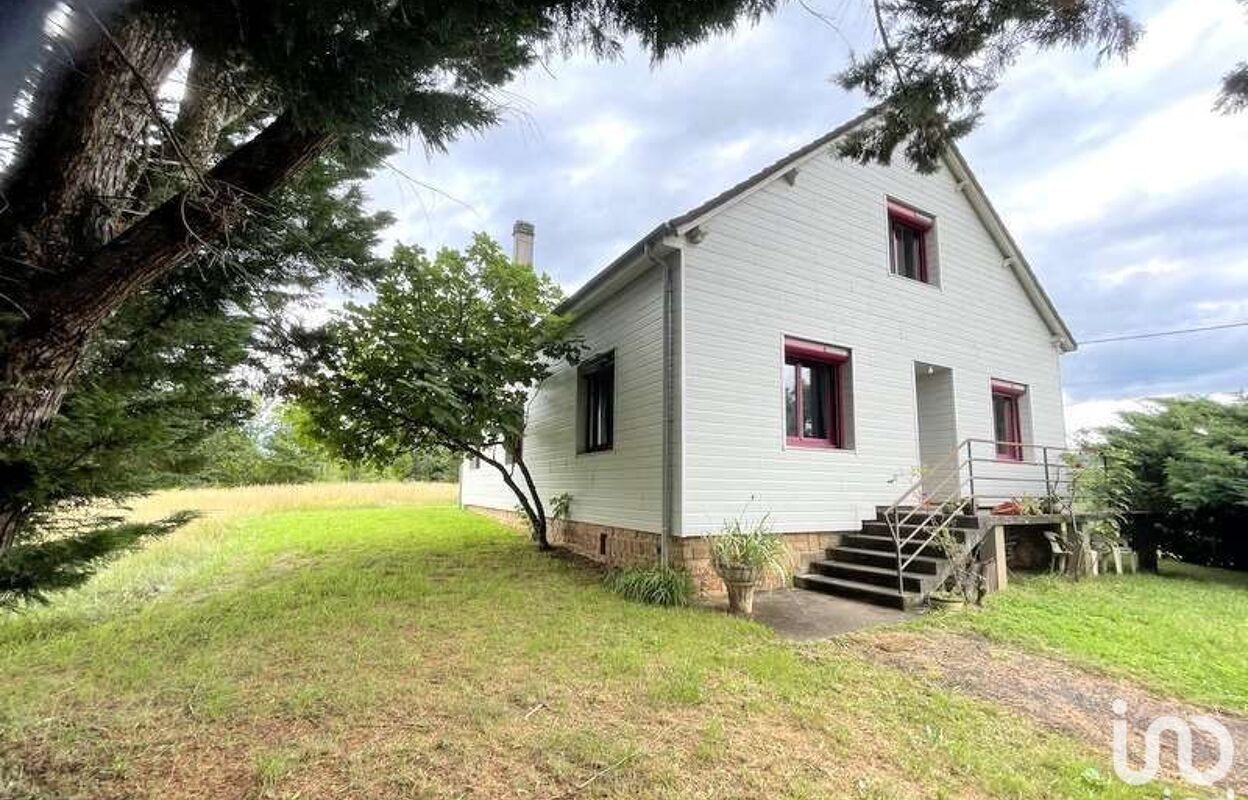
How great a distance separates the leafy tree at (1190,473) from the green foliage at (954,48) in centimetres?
837

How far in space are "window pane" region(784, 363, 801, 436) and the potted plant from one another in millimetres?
2040

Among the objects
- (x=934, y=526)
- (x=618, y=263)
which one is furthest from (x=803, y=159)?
(x=934, y=526)

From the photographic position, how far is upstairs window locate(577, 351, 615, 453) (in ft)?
29.3

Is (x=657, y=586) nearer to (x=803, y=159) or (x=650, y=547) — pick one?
(x=650, y=547)

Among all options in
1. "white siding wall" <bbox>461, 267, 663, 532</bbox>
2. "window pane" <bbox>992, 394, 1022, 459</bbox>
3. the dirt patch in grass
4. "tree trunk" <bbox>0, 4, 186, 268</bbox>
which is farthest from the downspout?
"window pane" <bbox>992, 394, 1022, 459</bbox>

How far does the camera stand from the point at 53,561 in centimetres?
220

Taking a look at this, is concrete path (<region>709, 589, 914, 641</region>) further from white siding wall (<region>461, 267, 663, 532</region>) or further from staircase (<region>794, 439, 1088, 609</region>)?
white siding wall (<region>461, 267, 663, 532</region>)

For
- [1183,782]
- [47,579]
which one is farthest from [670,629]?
[47,579]

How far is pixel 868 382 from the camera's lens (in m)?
8.50

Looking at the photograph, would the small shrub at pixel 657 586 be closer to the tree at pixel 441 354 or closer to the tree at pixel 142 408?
the tree at pixel 441 354

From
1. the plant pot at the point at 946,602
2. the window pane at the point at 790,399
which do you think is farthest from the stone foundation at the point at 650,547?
the plant pot at the point at 946,602

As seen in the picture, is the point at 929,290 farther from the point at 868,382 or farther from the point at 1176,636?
the point at 1176,636

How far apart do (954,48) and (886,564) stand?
571 centimetres

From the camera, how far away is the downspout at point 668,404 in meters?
6.89
